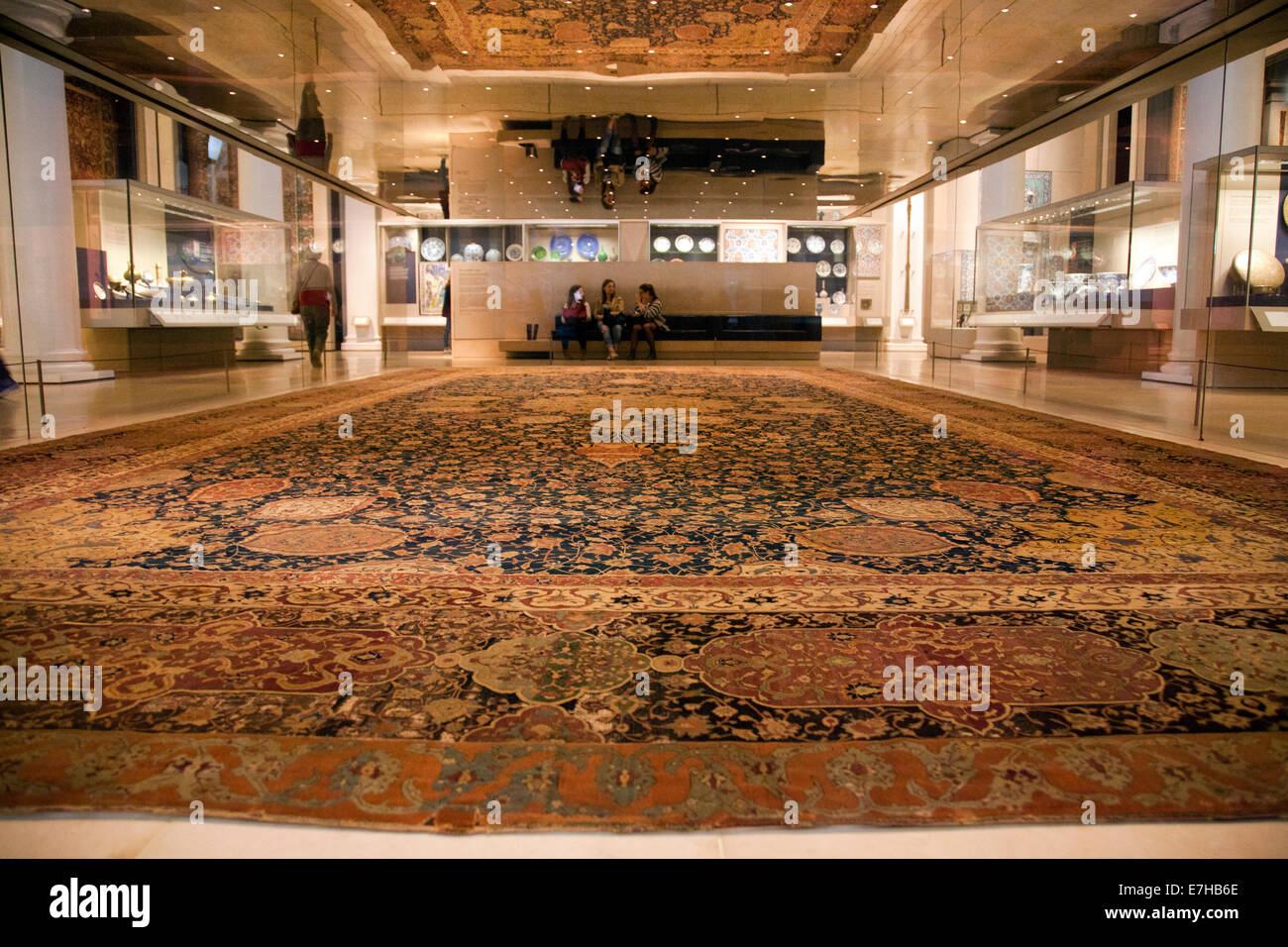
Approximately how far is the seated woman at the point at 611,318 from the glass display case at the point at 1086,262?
639 centimetres

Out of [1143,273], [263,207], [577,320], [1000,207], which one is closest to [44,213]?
[263,207]

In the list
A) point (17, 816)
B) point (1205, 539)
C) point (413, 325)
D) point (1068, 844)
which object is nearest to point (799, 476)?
point (1205, 539)

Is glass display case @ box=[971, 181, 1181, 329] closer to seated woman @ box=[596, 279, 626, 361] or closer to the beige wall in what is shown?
the beige wall

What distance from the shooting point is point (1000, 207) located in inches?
561

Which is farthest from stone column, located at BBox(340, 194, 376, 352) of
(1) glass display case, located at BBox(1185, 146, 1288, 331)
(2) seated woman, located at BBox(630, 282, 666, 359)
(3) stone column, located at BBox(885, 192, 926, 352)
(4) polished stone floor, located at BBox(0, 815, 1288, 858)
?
(4) polished stone floor, located at BBox(0, 815, 1288, 858)

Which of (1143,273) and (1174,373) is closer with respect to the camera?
(1143,273)

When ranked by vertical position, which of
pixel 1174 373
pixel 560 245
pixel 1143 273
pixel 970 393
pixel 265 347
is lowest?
pixel 970 393

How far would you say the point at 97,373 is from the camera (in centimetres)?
1095

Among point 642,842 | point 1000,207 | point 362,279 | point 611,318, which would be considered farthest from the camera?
point 362,279

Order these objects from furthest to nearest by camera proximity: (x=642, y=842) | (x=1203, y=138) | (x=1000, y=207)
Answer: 1. (x=1000, y=207)
2. (x=1203, y=138)
3. (x=642, y=842)

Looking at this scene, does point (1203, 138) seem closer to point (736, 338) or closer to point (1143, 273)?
point (1143, 273)

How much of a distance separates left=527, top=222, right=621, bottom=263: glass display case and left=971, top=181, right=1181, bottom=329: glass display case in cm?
872

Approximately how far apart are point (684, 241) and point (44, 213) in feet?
39.6

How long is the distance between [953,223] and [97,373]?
468 inches
